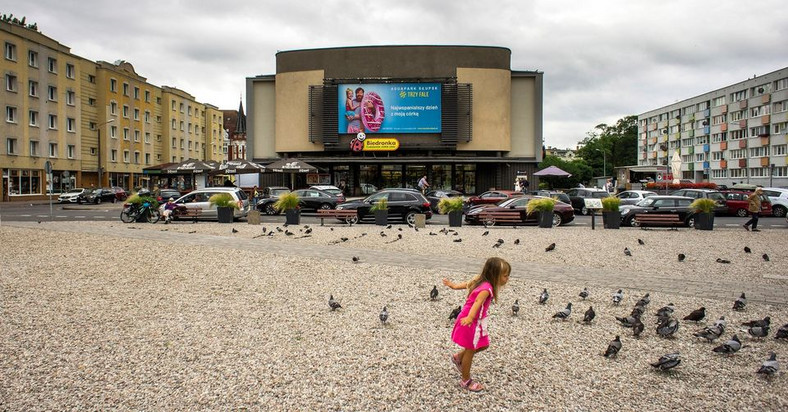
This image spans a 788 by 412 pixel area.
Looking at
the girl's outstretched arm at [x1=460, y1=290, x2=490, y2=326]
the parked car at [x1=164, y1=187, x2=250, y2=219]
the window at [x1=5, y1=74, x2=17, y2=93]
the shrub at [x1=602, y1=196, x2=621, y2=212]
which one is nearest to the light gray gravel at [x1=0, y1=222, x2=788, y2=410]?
the girl's outstretched arm at [x1=460, y1=290, x2=490, y2=326]

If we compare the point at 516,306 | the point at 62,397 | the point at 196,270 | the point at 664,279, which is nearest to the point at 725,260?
the point at 664,279

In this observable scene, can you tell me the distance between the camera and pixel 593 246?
14.5m

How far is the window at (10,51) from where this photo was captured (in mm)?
45584

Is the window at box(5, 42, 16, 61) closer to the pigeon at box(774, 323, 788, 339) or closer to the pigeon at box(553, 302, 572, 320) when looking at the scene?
the pigeon at box(553, 302, 572, 320)

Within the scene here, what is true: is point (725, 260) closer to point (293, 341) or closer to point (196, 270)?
point (293, 341)

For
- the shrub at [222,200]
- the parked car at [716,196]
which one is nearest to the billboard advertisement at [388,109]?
the parked car at [716,196]

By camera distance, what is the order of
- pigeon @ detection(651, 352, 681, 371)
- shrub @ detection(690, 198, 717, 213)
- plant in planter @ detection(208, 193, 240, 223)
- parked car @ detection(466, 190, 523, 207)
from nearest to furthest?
pigeon @ detection(651, 352, 681, 371)
shrub @ detection(690, 198, 717, 213)
plant in planter @ detection(208, 193, 240, 223)
parked car @ detection(466, 190, 523, 207)

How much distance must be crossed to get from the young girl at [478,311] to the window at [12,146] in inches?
2054

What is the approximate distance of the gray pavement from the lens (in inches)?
358

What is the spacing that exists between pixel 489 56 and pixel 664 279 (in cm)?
4203

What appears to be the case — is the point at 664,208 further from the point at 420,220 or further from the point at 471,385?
the point at 471,385

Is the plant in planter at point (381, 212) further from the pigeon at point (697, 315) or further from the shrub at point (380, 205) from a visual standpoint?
the pigeon at point (697, 315)

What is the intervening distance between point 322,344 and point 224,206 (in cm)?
1700

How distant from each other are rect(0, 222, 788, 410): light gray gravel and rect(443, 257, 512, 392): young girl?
313mm
